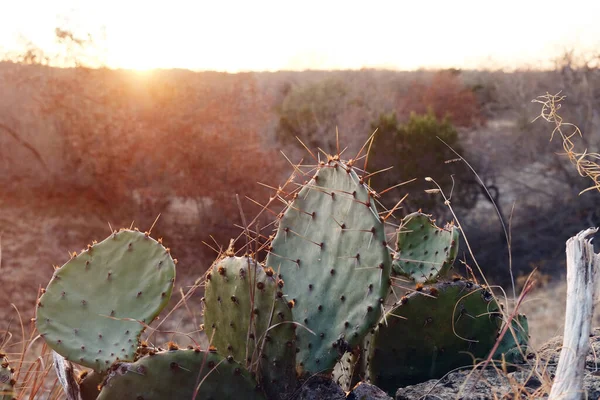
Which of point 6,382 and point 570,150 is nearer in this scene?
point 6,382

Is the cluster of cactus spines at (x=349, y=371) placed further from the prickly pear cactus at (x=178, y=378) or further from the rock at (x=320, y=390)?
the prickly pear cactus at (x=178, y=378)

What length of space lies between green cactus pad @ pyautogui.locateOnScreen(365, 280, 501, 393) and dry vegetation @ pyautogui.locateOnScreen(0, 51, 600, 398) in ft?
33.1

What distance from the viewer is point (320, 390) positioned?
48.6 inches

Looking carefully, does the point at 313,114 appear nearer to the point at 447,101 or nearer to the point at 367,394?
the point at 447,101

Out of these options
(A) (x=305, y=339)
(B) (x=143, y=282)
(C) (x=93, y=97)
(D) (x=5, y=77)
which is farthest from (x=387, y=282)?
(D) (x=5, y=77)

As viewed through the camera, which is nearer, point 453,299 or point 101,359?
point 101,359

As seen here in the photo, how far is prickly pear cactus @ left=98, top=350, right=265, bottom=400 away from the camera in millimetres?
1093

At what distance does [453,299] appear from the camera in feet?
4.82

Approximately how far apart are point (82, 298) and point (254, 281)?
0.53m

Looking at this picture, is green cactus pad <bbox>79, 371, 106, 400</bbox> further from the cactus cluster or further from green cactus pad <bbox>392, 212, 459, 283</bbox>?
green cactus pad <bbox>392, 212, 459, 283</bbox>

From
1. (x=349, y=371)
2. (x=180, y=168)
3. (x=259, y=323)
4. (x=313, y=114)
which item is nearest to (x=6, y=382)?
(x=259, y=323)

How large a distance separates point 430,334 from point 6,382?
93cm

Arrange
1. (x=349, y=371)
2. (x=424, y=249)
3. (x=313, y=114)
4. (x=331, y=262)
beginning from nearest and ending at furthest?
(x=331, y=262) < (x=349, y=371) < (x=424, y=249) < (x=313, y=114)

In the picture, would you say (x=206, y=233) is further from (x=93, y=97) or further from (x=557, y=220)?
(x=557, y=220)
